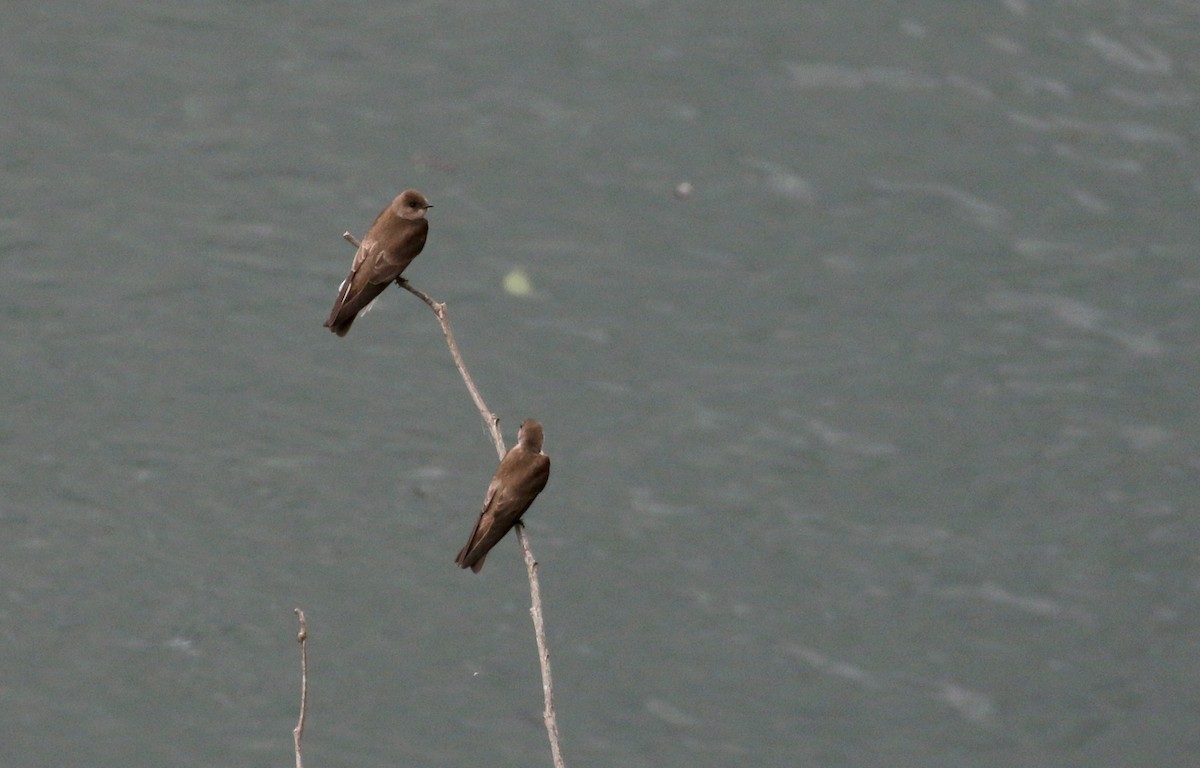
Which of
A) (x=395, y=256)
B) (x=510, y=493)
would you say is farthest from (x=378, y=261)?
(x=510, y=493)

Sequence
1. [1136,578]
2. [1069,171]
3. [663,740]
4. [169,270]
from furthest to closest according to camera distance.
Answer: [1069,171]
[169,270]
[1136,578]
[663,740]

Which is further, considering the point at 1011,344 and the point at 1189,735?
the point at 1011,344

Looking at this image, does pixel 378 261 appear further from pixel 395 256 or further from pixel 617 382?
pixel 617 382

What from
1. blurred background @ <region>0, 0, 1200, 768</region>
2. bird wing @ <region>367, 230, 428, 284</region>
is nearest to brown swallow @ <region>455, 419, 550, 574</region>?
bird wing @ <region>367, 230, 428, 284</region>

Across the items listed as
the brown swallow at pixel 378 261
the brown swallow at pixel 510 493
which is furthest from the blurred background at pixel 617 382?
the brown swallow at pixel 510 493

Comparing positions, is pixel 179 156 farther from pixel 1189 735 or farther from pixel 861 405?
pixel 1189 735

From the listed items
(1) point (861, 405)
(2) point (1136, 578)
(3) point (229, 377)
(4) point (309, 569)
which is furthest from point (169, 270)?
(2) point (1136, 578)
